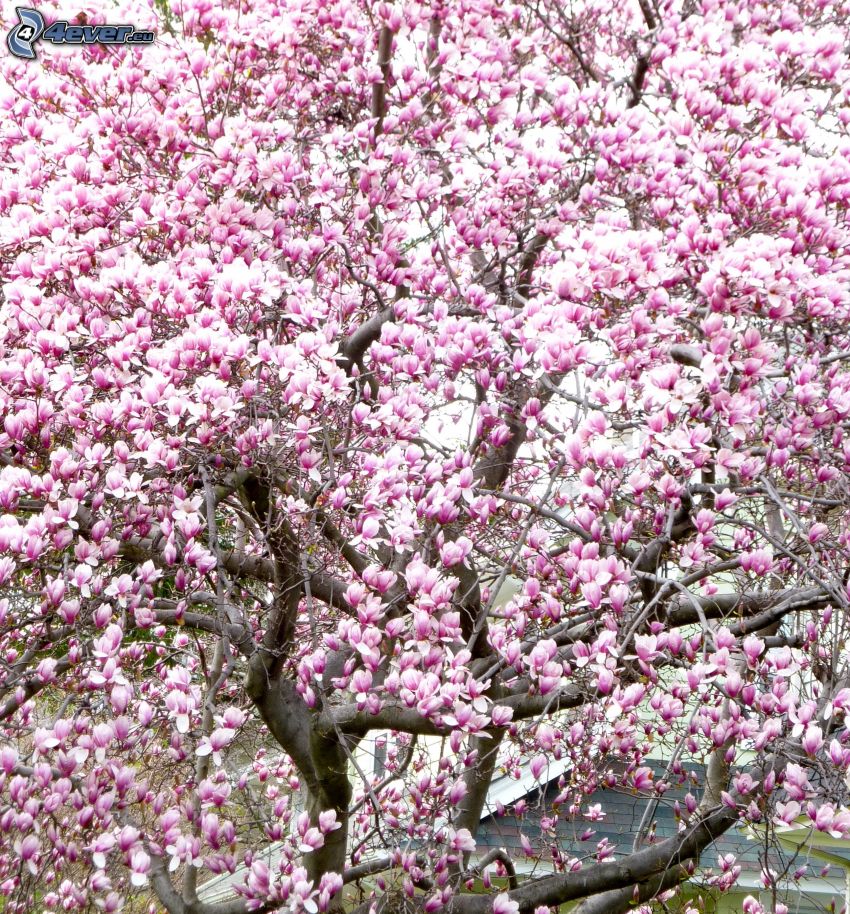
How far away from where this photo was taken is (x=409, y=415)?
3107 mm

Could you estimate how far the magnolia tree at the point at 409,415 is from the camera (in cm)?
272

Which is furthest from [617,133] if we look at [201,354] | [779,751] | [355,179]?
[779,751]

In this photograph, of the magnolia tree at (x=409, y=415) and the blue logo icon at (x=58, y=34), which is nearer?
the magnolia tree at (x=409, y=415)

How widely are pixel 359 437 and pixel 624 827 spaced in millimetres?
5307

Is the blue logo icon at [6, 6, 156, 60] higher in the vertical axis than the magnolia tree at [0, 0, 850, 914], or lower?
higher

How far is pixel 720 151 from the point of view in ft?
10.7

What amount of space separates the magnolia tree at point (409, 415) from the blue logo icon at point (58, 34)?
6cm

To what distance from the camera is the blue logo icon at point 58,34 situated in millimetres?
4113

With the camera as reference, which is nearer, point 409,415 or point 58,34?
point 409,415

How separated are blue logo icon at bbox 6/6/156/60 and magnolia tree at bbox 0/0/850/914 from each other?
0.06 m

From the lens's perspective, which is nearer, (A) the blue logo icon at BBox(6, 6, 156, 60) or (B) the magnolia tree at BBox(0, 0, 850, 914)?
(B) the magnolia tree at BBox(0, 0, 850, 914)

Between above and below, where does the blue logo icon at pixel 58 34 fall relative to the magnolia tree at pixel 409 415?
above

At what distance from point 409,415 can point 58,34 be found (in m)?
2.72

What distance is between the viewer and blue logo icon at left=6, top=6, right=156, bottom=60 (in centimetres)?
411
